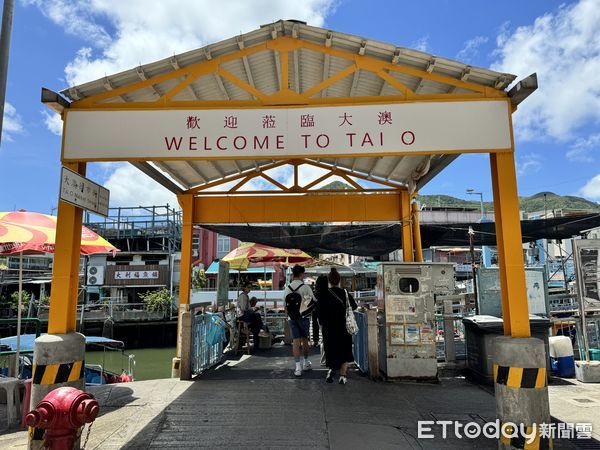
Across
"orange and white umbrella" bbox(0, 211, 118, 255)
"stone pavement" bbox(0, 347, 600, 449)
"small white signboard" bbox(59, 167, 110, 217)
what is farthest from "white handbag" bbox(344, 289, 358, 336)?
"orange and white umbrella" bbox(0, 211, 118, 255)

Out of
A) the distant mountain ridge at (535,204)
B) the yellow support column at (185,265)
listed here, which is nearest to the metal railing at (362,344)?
the yellow support column at (185,265)

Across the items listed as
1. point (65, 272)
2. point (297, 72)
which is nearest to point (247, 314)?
point (297, 72)

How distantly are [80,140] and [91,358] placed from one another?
20.1m

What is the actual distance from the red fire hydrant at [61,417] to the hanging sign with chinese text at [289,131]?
8.08 ft

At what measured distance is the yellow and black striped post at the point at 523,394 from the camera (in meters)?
3.90

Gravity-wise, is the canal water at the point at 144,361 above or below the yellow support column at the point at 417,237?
below

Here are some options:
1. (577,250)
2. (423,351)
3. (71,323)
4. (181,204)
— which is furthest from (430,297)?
(181,204)

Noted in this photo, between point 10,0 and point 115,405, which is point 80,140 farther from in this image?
point 115,405

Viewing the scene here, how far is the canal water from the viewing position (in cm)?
1709

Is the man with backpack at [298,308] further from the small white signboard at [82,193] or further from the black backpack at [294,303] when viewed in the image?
the small white signboard at [82,193]

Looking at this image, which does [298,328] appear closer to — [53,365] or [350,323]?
[350,323]

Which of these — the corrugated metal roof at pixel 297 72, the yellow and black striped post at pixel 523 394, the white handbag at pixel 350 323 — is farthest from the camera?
the white handbag at pixel 350 323

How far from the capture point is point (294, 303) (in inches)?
275

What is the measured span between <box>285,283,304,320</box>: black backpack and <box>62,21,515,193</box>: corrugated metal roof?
3.27 metres
